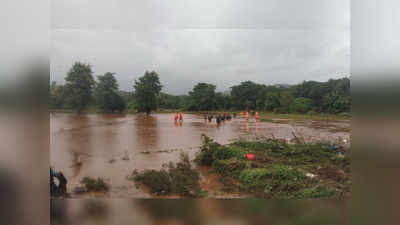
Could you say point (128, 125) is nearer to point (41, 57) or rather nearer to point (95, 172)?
point (95, 172)

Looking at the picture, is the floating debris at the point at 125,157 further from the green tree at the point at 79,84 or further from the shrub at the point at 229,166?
the shrub at the point at 229,166

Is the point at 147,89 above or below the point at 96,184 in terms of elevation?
above

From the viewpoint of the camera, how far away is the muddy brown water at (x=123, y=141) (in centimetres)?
229

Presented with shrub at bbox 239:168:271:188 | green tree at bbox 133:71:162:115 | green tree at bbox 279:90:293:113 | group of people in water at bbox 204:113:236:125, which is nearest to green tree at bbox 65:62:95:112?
green tree at bbox 133:71:162:115

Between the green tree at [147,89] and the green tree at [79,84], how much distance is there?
654 millimetres

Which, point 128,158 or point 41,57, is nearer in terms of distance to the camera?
point 41,57

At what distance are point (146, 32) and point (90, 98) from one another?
1287mm

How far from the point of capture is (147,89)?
91.6 inches

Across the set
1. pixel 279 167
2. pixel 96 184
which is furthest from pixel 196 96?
pixel 96 184

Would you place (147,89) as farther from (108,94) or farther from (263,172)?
(263,172)

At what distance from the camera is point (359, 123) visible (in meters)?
1.09

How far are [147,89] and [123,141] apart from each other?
874 mm

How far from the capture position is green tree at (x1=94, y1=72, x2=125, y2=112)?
7.55ft

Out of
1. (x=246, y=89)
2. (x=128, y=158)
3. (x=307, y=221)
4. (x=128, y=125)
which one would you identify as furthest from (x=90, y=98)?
(x=307, y=221)
